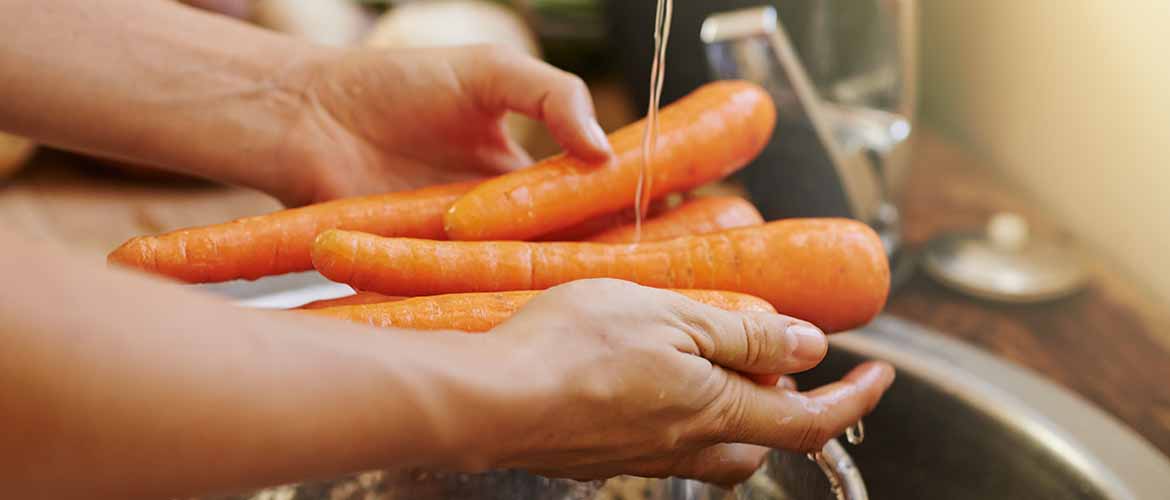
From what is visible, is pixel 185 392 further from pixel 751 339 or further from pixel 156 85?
pixel 156 85

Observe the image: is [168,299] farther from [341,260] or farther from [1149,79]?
[1149,79]

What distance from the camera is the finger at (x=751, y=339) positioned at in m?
0.54

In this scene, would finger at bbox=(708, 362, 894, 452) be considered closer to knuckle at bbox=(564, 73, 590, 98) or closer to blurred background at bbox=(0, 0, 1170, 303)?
knuckle at bbox=(564, 73, 590, 98)

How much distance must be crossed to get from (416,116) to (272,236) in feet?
0.61

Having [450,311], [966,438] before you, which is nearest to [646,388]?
[450,311]

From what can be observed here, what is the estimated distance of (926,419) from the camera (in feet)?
2.59

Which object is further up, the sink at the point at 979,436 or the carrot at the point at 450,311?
the carrot at the point at 450,311

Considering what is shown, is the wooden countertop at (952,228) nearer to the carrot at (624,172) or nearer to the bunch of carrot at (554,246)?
the bunch of carrot at (554,246)

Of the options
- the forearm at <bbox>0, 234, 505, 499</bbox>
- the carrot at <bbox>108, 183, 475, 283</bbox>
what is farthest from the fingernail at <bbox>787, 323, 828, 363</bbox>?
the carrot at <bbox>108, 183, 475, 283</bbox>

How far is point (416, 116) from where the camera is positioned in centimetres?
85

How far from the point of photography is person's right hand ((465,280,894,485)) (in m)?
0.48

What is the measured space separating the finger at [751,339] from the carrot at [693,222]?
21 centimetres

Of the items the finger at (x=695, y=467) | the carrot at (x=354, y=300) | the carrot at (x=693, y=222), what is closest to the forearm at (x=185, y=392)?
the finger at (x=695, y=467)

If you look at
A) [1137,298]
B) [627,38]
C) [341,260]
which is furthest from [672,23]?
[341,260]
